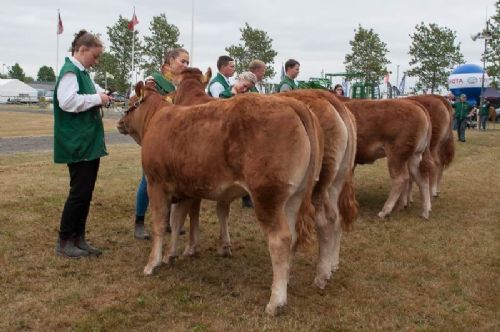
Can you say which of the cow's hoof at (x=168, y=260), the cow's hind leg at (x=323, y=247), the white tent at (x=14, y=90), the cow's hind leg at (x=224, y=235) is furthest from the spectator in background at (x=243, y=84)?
the white tent at (x=14, y=90)

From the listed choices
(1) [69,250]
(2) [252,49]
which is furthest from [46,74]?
(1) [69,250]

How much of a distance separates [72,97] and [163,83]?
5.07 ft

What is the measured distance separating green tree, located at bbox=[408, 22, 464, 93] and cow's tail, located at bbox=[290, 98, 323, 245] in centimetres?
4118

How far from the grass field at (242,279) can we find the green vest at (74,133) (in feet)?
3.63

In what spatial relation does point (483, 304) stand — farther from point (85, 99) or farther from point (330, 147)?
point (85, 99)

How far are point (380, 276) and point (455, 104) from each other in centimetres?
1827

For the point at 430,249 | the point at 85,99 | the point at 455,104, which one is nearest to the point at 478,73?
the point at 455,104

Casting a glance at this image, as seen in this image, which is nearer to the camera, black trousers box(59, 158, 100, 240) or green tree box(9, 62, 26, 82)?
black trousers box(59, 158, 100, 240)

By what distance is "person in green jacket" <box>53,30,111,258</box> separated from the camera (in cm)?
494

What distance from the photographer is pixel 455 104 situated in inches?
837

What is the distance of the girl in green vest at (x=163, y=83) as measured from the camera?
5.98m

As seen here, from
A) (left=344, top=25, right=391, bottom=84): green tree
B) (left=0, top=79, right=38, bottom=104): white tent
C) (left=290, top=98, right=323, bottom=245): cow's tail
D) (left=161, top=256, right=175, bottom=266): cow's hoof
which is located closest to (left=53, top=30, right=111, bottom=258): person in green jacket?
(left=161, top=256, right=175, bottom=266): cow's hoof

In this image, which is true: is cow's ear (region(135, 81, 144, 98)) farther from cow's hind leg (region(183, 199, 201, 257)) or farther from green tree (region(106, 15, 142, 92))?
green tree (region(106, 15, 142, 92))

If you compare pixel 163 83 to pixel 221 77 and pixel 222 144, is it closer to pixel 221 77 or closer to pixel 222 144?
pixel 221 77
